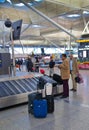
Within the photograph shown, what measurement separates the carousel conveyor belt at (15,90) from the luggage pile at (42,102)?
3.49ft

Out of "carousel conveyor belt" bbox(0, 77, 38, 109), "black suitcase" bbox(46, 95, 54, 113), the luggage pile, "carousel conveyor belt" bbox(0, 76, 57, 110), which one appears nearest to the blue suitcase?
the luggage pile

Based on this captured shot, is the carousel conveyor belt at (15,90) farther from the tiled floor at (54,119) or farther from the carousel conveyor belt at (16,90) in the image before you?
the tiled floor at (54,119)

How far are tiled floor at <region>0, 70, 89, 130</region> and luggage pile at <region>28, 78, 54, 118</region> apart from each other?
0.15 meters

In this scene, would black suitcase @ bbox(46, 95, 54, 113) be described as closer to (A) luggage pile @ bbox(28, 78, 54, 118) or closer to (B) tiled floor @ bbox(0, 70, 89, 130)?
(A) luggage pile @ bbox(28, 78, 54, 118)

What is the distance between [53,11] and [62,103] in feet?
50.5

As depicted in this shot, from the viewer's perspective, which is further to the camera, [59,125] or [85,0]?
[85,0]

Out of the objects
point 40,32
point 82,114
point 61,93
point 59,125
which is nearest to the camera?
point 59,125

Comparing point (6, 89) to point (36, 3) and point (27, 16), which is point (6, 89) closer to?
point (36, 3)

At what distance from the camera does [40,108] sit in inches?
228

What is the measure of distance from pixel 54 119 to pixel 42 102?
1.77 feet

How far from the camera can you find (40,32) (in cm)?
3519

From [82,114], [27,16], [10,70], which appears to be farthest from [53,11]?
[82,114]

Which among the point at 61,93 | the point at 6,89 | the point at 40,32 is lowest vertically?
the point at 61,93

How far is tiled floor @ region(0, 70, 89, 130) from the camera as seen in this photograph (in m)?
5.02
